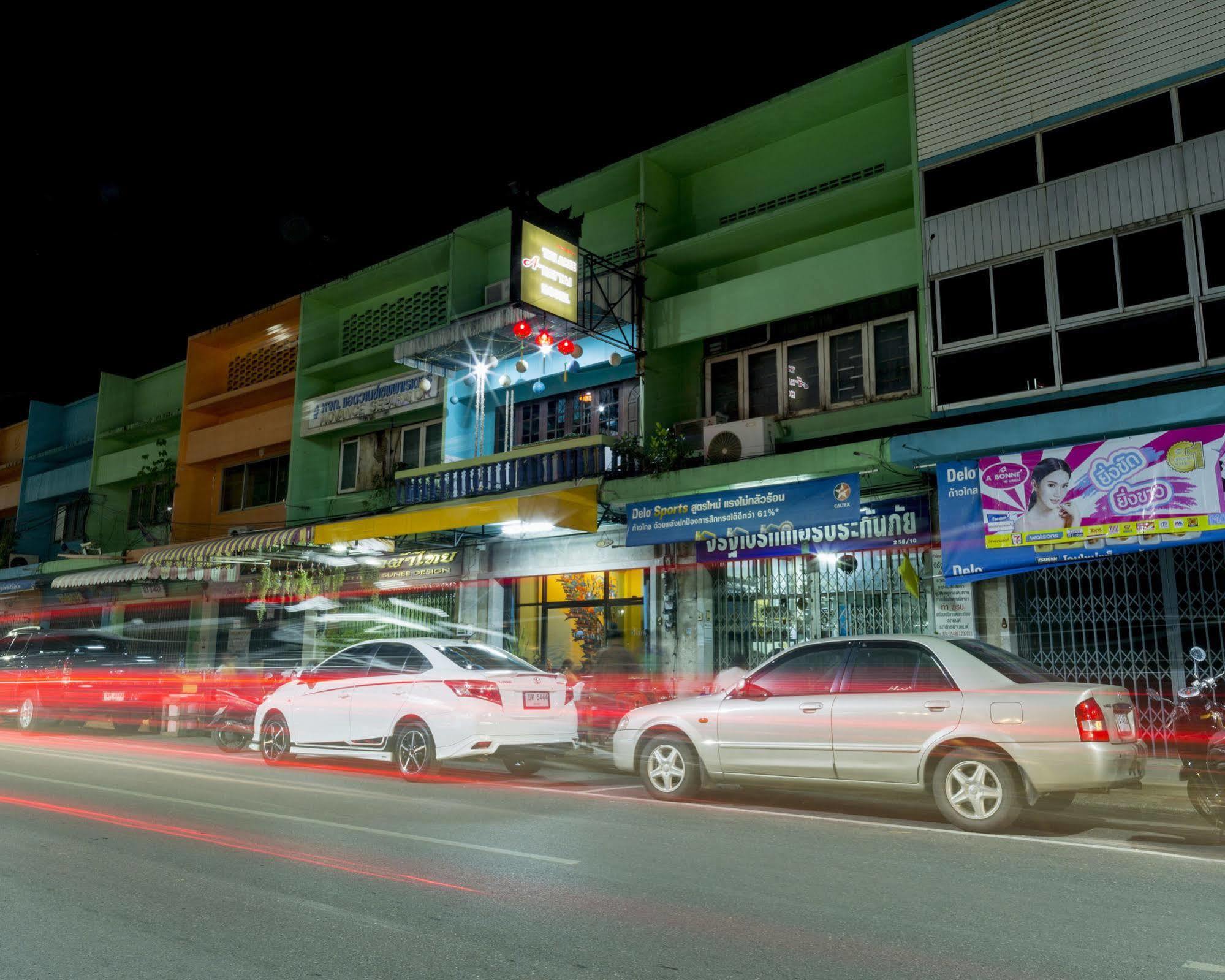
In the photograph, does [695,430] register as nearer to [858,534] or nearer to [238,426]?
[858,534]

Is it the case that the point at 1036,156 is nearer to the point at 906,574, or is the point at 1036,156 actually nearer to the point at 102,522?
the point at 906,574

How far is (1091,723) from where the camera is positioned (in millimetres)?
7582

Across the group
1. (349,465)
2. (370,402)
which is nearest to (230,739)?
(370,402)

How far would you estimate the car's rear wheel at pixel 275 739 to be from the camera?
42.4ft

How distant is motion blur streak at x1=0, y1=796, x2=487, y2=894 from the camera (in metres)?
A: 6.03

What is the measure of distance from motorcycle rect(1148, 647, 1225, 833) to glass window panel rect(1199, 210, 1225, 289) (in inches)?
231

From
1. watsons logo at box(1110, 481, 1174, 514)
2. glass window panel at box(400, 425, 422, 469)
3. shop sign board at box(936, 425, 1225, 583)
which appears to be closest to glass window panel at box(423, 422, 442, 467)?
glass window panel at box(400, 425, 422, 469)

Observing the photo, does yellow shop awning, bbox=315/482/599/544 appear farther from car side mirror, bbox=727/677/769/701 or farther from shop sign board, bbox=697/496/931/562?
car side mirror, bbox=727/677/769/701

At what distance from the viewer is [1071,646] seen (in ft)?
41.2

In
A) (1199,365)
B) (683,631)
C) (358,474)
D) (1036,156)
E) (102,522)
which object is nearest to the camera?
(1199,365)

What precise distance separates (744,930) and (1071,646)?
9210 mm

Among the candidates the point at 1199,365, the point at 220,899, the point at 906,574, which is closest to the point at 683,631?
the point at 906,574

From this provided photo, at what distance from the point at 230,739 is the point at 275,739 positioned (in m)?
2.54

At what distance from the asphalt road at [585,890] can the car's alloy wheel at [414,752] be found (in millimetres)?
1352
